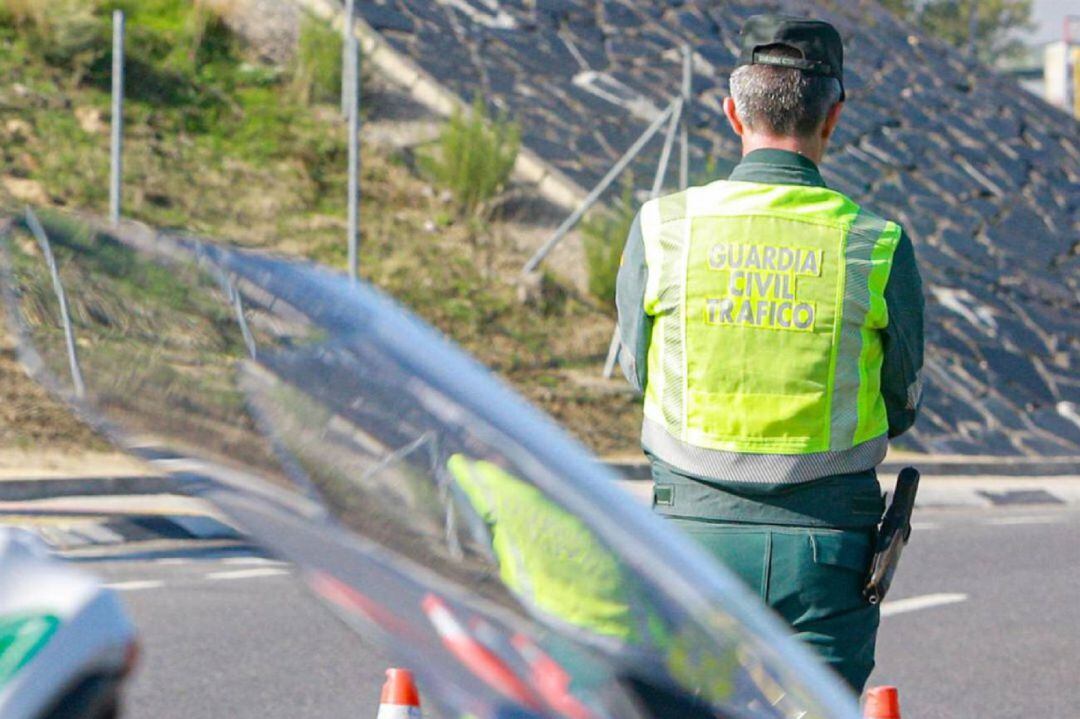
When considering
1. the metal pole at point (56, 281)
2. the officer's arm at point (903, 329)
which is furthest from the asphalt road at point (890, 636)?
the officer's arm at point (903, 329)

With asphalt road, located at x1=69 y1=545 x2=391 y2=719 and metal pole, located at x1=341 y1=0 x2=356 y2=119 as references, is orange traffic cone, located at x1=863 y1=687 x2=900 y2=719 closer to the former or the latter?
asphalt road, located at x1=69 y1=545 x2=391 y2=719

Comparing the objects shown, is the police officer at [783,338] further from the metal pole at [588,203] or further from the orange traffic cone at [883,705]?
the metal pole at [588,203]

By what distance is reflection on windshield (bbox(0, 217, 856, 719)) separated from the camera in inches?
48.3

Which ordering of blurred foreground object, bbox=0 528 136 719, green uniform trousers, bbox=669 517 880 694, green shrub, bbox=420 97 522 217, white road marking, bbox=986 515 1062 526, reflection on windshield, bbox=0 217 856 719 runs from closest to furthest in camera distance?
blurred foreground object, bbox=0 528 136 719 < reflection on windshield, bbox=0 217 856 719 < green uniform trousers, bbox=669 517 880 694 < white road marking, bbox=986 515 1062 526 < green shrub, bbox=420 97 522 217

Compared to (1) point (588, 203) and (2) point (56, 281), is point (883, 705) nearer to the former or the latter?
(2) point (56, 281)

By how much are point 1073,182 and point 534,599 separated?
24.5 m

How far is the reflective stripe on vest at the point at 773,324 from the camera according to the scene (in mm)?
2701

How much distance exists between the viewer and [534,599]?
1.27 meters

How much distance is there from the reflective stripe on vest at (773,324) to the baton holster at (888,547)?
113 millimetres

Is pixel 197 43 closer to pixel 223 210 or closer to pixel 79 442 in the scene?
pixel 223 210

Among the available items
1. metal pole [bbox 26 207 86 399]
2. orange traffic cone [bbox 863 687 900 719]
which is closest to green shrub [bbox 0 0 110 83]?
orange traffic cone [bbox 863 687 900 719]

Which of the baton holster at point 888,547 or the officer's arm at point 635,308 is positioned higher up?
the officer's arm at point 635,308

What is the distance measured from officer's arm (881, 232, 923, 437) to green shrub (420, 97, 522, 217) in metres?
14.3

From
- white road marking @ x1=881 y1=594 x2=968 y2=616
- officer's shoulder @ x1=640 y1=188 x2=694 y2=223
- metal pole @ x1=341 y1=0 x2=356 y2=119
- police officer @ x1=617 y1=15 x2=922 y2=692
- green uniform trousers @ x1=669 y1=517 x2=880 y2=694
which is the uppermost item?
officer's shoulder @ x1=640 y1=188 x2=694 y2=223
